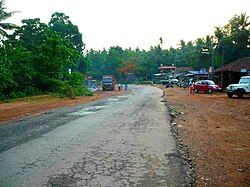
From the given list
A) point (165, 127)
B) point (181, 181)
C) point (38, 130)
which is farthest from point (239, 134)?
point (38, 130)

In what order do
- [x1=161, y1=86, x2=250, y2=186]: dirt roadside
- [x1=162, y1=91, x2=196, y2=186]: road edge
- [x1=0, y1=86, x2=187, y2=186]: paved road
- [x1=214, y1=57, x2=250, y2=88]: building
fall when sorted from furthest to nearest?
1. [x1=214, y1=57, x2=250, y2=88]: building
2. [x1=161, y1=86, x2=250, y2=186]: dirt roadside
3. [x1=162, y1=91, x2=196, y2=186]: road edge
4. [x1=0, y1=86, x2=187, y2=186]: paved road

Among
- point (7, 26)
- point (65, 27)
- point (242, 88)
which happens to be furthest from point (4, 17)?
point (65, 27)

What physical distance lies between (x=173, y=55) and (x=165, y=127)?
297 ft

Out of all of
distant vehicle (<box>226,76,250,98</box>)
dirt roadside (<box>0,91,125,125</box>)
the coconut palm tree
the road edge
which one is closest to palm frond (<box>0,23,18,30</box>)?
the coconut palm tree

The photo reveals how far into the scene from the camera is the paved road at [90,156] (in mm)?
6383

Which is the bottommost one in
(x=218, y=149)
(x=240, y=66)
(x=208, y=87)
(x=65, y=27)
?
(x=218, y=149)

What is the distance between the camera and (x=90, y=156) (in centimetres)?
830

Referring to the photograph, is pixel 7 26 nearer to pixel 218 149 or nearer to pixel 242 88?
pixel 242 88

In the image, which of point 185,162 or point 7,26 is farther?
point 7,26

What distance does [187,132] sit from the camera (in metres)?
12.5

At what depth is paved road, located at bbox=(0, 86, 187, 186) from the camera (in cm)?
638

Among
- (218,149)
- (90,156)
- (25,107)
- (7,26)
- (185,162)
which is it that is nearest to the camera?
(185,162)

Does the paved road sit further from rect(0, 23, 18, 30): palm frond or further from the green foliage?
the green foliage

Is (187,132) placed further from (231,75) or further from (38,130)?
(231,75)
